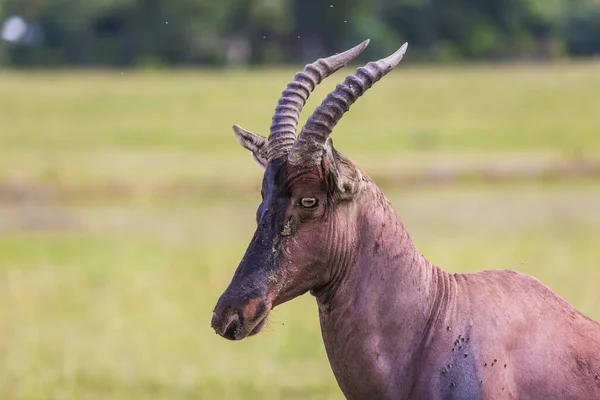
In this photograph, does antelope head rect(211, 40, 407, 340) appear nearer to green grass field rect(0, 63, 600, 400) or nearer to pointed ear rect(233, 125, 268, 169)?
pointed ear rect(233, 125, 268, 169)

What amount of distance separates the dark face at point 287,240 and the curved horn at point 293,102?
0.17 metres

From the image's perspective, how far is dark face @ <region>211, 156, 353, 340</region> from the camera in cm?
684

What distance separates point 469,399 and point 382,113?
67.3 metres

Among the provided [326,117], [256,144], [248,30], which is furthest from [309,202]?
[248,30]

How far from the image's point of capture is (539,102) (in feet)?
236

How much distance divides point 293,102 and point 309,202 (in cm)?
74

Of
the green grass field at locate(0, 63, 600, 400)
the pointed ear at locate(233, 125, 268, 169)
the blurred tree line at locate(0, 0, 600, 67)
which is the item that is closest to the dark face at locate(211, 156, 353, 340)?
the pointed ear at locate(233, 125, 268, 169)

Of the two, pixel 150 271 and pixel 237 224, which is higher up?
Result: pixel 150 271

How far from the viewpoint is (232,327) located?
6723 millimetres

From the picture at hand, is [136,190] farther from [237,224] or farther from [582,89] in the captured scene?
[582,89]

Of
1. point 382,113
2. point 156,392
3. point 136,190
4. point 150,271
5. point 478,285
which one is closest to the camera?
point 478,285

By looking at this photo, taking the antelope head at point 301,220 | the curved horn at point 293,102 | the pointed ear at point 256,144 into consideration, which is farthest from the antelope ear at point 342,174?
the pointed ear at point 256,144

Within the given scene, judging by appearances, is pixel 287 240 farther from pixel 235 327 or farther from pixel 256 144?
pixel 256 144

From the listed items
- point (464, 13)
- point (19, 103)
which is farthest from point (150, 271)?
point (464, 13)
